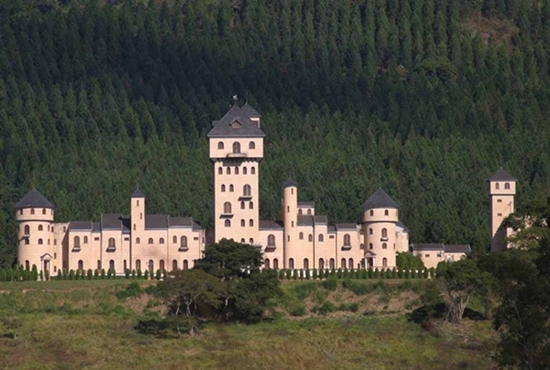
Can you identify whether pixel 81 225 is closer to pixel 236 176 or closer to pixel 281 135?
pixel 236 176

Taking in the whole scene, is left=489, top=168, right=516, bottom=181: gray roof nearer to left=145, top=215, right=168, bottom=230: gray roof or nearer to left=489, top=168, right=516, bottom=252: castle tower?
left=489, top=168, right=516, bottom=252: castle tower

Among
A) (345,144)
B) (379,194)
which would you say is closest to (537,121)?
(345,144)

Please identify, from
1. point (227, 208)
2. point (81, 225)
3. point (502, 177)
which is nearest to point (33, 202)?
point (81, 225)

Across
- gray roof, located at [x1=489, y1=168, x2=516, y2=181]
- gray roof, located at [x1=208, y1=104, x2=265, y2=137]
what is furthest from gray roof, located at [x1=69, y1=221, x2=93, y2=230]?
gray roof, located at [x1=489, y1=168, x2=516, y2=181]

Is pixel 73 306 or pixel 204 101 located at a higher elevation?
pixel 204 101

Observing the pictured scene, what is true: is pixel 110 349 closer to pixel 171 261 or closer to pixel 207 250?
Result: pixel 207 250

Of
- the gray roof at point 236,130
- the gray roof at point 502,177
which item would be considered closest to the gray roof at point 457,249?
the gray roof at point 502,177
